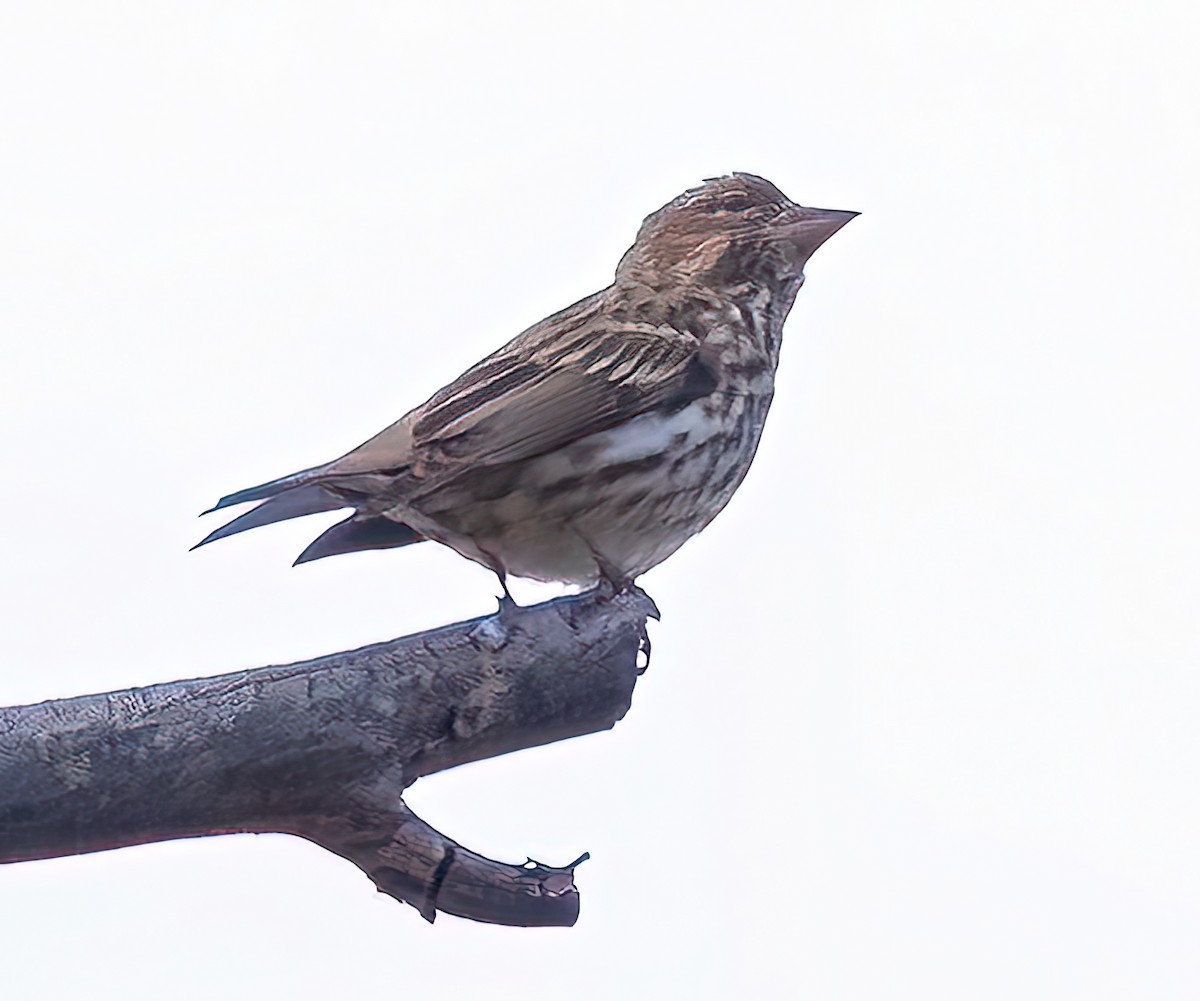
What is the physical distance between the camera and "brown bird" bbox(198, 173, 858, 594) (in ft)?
10.4

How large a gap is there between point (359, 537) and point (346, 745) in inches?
28.3

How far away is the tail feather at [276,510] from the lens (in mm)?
3178

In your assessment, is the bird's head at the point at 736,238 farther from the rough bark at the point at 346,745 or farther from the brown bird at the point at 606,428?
the rough bark at the point at 346,745

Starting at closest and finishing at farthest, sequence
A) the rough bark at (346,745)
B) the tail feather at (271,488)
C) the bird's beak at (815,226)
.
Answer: the rough bark at (346,745), the tail feather at (271,488), the bird's beak at (815,226)

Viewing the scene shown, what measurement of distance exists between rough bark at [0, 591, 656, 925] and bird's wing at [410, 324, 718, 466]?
31 cm

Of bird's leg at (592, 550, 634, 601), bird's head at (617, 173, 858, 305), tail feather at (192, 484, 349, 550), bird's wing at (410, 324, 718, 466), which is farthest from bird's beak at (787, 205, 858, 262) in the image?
tail feather at (192, 484, 349, 550)

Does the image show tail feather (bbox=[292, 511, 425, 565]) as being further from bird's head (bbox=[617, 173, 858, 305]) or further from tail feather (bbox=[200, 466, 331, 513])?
bird's head (bbox=[617, 173, 858, 305])

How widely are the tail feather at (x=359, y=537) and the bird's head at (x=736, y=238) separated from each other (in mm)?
717

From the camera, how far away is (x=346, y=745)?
2.87m

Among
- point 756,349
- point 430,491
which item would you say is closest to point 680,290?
point 756,349

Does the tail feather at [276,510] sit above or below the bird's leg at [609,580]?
above

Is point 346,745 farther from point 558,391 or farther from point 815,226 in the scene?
point 815,226

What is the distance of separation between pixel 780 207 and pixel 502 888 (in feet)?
5.01

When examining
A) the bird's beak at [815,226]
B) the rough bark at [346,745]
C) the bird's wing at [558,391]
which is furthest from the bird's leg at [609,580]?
the bird's beak at [815,226]
